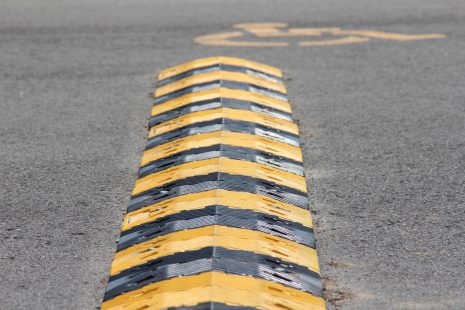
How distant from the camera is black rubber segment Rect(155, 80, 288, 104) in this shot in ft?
34.6

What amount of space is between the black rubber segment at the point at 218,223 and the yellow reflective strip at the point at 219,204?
0.24ft

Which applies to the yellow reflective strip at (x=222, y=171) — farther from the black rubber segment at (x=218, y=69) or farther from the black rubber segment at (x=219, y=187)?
the black rubber segment at (x=218, y=69)

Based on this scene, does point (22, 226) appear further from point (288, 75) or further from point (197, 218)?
point (288, 75)

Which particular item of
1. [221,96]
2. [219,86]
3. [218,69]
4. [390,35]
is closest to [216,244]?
[221,96]

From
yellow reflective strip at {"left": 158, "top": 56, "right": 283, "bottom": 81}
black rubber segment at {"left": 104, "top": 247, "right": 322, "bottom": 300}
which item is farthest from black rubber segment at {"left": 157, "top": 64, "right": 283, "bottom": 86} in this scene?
black rubber segment at {"left": 104, "top": 247, "right": 322, "bottom": 300}

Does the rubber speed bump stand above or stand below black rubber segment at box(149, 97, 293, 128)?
below

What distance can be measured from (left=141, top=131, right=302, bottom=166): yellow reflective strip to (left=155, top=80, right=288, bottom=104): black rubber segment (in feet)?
5.22

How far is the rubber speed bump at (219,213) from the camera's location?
6.14 m

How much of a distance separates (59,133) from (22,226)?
234 centimetres

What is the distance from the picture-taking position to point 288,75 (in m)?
11.5

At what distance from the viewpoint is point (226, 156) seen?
8.39 m

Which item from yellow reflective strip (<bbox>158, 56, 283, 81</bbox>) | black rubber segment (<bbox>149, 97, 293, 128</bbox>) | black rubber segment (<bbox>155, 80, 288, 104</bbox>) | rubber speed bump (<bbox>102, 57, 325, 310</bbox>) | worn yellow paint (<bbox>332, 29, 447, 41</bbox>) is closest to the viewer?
rubber speed bump (<bbox>102, 57, 325, 310</bbox>)

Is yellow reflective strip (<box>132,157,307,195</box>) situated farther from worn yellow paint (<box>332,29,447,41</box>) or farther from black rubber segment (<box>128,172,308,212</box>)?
worn yellow paint (<box>332,29,447,41</box>)

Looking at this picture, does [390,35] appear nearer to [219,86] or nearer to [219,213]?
[219,86]
